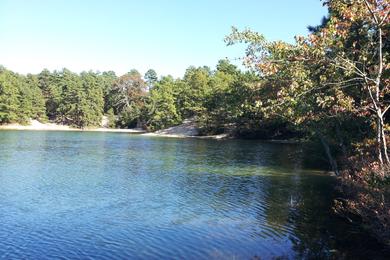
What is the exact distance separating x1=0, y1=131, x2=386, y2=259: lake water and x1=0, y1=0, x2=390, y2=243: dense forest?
6.49 ft

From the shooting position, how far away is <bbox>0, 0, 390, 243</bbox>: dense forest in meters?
13.5

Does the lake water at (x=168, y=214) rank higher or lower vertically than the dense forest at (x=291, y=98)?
lower

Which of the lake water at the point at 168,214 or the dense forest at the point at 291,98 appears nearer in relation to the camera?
the dense forest at the point at 291,98

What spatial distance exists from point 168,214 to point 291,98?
9.09 m

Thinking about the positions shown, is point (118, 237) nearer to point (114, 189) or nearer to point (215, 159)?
point (114, 189)

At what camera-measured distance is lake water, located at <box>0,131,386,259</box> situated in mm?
14656

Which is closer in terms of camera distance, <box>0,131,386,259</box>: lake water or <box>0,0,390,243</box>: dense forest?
<box>0,0,390,243</box>: dense forest

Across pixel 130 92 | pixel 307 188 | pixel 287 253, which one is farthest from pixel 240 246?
pixel 130 92

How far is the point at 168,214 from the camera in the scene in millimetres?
19922

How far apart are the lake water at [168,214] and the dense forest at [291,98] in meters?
1.98

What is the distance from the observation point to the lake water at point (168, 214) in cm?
1466

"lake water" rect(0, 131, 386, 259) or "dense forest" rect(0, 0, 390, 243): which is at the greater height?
"dense forest" rect(0, 0, 390, 243)

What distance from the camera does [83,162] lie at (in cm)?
Answer: 3922

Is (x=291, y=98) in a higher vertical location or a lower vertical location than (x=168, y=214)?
higher
